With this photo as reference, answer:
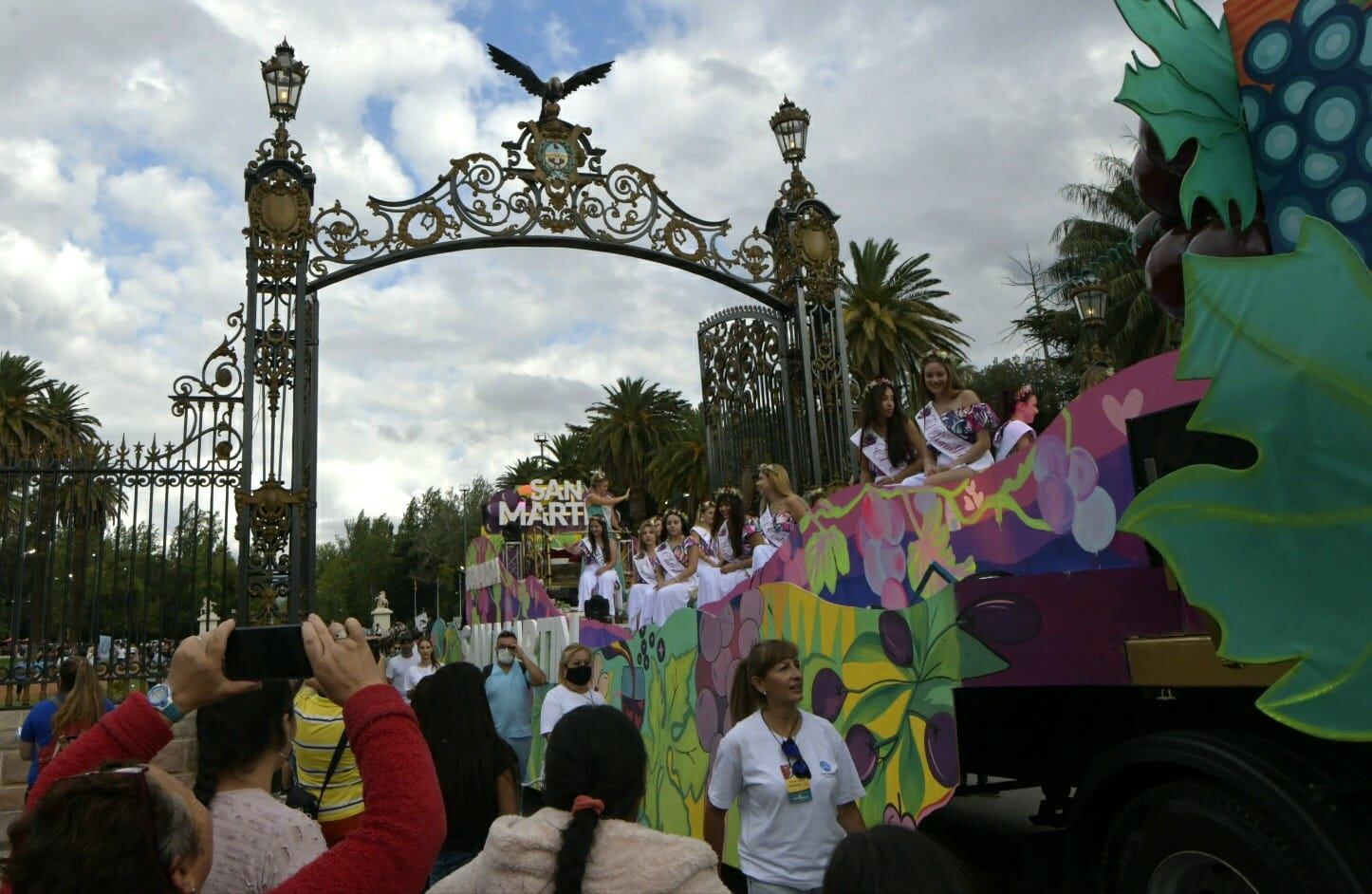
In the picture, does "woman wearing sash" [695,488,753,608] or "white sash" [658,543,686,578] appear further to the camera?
"white sash" [658,543,686,578]

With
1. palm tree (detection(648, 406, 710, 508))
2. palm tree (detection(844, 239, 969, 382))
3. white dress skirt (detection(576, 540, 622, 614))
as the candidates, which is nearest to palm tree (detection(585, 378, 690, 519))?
palm tree (detection(648, 406, 710, 508))

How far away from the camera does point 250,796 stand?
110 inches

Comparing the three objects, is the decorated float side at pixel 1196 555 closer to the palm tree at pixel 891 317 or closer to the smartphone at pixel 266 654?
the smartphone at pixel 266 654

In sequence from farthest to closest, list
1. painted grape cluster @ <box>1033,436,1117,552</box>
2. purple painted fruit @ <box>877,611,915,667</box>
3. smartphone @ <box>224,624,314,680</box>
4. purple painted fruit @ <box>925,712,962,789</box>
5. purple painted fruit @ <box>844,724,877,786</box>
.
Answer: purple painted fruit @ <box>844,724,877,786</box> < purple painted fruit @ <box>877,611,915,667</box> < purple painted fruit @ <box>925,712,962,789</box> < painted grape cluster @ <box>1033,436,1117,552</box> < smartphone @ <box>224,624,314,680</box>

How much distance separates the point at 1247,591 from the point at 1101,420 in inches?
57.3

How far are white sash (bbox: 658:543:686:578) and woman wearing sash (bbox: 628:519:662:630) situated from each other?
0.14m

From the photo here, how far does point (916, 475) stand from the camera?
304 inches

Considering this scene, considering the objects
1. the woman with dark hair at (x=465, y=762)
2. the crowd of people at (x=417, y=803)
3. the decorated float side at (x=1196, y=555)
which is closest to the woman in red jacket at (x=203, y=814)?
the crowd of people at (x=417, y=803)

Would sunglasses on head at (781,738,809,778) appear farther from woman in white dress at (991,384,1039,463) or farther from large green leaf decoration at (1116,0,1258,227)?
woman in white dress at (991,384,1039,463)

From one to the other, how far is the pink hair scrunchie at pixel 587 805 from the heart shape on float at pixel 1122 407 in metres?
2.53

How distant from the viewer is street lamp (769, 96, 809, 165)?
12656 millimetres

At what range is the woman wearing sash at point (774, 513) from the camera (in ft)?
29.9

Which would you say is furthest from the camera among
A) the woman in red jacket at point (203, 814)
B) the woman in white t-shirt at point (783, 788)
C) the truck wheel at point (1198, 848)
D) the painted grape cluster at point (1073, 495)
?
the painted grape cluster at point (1073, 495)

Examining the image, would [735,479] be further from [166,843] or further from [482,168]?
[166,843]
